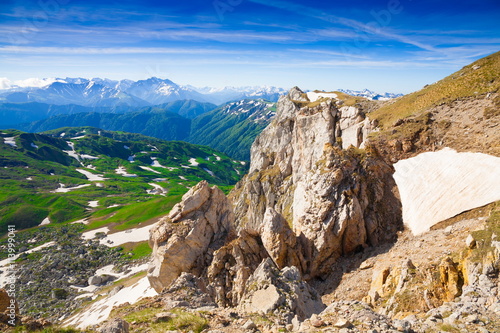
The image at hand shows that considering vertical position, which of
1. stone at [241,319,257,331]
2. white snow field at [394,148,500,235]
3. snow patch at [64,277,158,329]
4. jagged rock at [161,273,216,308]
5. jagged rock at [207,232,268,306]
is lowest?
snow patch at [64,277,158,329]

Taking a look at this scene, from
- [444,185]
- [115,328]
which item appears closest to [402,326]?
[115,328]

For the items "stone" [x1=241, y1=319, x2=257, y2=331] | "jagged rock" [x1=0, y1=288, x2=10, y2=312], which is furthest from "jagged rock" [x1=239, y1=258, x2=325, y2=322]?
"jagged rock" [x1=0, y1=288, x2=10, y2=312]

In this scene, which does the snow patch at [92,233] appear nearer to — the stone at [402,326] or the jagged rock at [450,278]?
the jagged rock at [450,278]

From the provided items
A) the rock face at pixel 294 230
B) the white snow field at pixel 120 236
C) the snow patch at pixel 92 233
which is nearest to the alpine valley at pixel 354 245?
the rock face at pixel 294 230

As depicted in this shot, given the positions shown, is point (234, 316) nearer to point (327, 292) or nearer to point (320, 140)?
point (327, 292)

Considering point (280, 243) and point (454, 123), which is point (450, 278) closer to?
point (280, 243)

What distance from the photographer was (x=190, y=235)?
35406 millimetres

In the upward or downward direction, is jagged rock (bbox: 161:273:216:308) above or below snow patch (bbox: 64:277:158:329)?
above

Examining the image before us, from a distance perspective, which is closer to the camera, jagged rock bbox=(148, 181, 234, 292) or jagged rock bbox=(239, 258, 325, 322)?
jagged rock bbox=(239, 258, 325, 322)

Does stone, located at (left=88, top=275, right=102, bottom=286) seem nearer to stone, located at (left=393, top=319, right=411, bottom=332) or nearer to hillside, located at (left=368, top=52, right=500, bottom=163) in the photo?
hillside, located at (left=368, top=52, right=500, bottom=163)

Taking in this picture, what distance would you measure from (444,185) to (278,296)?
23.7 metres

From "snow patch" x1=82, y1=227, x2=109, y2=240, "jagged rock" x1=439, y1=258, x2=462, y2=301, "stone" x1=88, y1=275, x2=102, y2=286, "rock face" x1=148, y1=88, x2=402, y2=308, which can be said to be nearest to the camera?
"jagged rock" x1=439, y1=258, x2=462, y2=301

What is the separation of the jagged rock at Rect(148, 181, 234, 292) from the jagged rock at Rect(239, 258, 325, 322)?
1491cm

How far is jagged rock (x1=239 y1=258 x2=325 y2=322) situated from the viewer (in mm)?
18500
